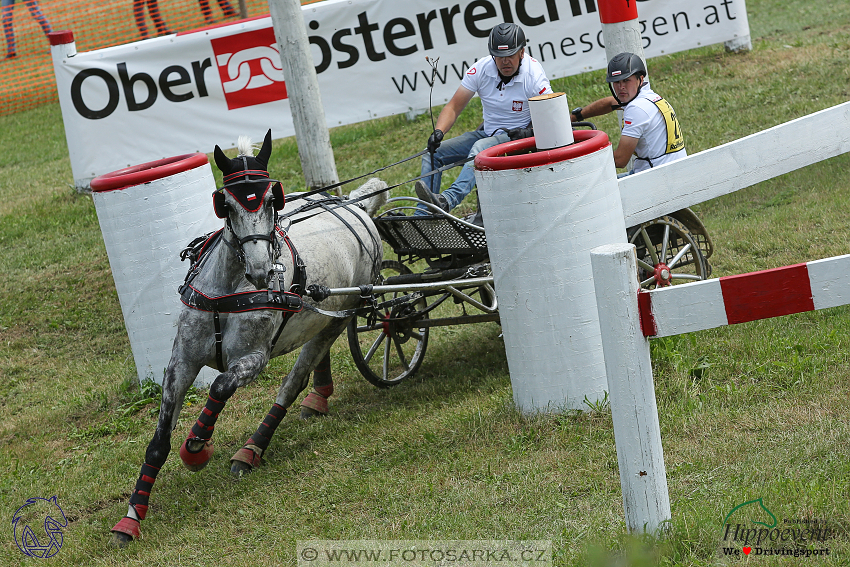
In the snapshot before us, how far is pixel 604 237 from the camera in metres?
5.01

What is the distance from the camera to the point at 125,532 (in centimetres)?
466

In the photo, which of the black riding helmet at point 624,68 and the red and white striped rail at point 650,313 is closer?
the red and white striped rail at point 650,313

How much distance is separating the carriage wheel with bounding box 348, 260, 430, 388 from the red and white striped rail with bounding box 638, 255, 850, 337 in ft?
10.5

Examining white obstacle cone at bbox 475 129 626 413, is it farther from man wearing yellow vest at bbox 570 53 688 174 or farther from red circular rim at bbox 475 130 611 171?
man wearing yellow vest at bbox 570 53 688 174

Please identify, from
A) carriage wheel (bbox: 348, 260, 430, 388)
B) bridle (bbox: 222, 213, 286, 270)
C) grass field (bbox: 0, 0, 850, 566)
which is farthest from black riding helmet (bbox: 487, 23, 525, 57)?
bridle (bbox: 222, 213, 286, 270)

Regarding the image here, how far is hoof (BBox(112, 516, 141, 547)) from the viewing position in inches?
183

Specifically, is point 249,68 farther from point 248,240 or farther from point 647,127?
point 248,240

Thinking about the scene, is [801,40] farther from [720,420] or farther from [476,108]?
[720,420]

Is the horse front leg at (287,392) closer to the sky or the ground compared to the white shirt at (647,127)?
closer to the ground

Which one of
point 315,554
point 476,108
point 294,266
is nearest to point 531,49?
point 476,108

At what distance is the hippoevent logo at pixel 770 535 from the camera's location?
10.9ft

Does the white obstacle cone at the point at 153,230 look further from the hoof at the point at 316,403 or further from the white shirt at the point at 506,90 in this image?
the white shirt at the point at 506,90

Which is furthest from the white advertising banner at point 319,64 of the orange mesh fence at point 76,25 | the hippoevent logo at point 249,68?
the orange mesh fence at point 76,25

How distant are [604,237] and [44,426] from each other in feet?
14.7
